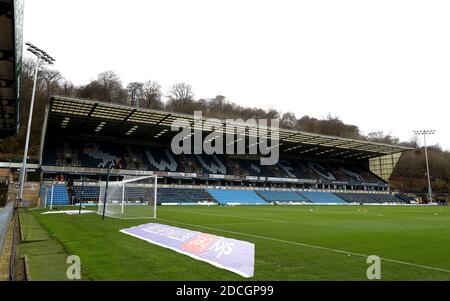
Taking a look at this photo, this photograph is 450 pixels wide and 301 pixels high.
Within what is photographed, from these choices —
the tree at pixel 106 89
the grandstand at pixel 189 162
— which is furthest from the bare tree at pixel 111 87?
the grandstand at pixel 189 162

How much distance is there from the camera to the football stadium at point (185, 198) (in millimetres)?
7555

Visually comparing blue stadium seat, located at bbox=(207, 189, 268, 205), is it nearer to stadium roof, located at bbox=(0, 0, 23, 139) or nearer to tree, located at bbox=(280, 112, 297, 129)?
stadium roof, located at bbox=(0, 0, 23, 139)

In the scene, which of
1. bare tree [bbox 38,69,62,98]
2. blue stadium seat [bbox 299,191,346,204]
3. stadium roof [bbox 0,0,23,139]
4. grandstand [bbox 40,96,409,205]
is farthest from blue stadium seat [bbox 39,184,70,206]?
blue stadium seat [bbox 299,191,346,204]

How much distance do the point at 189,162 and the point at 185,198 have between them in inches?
393

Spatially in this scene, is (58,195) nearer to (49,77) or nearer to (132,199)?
(132,199)

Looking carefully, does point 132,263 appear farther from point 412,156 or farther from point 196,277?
point 412,156

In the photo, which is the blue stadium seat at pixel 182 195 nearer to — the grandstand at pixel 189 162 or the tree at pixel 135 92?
the grandstand at pixel 189 162

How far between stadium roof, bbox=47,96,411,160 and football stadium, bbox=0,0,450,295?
276 millimetres

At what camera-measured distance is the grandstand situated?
1715 inches

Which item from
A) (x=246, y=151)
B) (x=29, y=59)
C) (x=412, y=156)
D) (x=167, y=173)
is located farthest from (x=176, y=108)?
(x=412, y=156)
